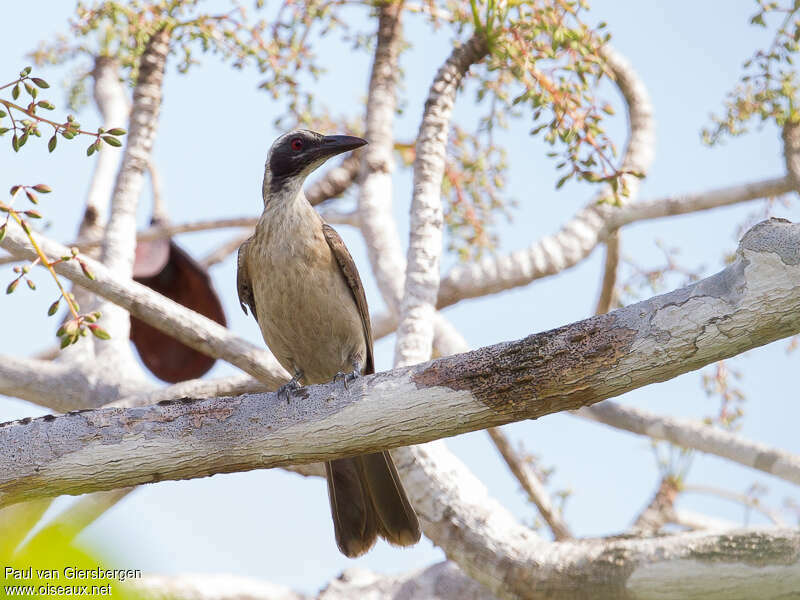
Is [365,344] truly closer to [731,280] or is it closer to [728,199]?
[731,280]

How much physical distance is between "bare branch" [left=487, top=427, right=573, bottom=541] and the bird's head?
227 cm

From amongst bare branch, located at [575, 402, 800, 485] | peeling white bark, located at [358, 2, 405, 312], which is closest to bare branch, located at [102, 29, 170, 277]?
peeling white bark, located at [358, 2, 405, 312]

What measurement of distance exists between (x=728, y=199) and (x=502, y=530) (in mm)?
3240

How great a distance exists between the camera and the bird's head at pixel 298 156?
15.8ft

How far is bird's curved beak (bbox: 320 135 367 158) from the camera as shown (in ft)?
15.8

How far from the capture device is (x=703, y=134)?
592cm

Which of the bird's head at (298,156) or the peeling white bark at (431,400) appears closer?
the peeling white bark at (431,400)

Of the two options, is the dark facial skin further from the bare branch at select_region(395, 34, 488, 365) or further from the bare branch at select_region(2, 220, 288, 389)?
the bare branch at select_region(2, 220, 288, 389)

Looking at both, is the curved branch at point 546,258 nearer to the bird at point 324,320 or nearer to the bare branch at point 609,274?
the bare branch at point 609,274

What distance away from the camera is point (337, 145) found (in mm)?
4875

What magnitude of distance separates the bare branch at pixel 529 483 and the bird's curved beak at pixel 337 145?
226 centimetres

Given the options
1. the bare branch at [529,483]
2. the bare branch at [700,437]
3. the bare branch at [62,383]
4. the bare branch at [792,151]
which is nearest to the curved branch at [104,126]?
the bare branch at [62,383]

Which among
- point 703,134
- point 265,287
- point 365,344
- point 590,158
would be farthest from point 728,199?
point 265,287

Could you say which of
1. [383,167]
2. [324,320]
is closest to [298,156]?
[324,320]
